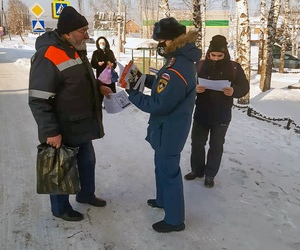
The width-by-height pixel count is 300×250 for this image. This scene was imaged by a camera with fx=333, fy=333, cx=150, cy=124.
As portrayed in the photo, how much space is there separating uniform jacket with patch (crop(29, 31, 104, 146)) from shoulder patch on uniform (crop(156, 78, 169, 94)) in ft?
2.21

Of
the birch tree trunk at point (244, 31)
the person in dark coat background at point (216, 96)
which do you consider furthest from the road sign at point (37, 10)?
the person in dark coat background at point (216, 96)

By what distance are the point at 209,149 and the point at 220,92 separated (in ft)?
2.38

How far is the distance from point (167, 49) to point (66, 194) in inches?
63.8

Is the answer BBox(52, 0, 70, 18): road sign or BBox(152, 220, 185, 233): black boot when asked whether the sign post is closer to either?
BBox(52, 0, 70, 18): road sign

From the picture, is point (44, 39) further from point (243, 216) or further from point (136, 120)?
point (136, 120)

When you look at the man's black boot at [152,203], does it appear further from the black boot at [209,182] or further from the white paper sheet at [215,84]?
the white paper sheet at [215,84]

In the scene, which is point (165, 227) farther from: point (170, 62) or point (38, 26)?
point (38, 26)

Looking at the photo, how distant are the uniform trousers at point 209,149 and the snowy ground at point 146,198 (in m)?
0.21

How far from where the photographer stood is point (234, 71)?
4016 mm

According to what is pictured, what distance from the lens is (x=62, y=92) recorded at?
293 centimetres

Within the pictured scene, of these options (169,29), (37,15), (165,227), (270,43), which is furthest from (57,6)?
(165,227)

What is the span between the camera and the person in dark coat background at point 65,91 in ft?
9.15

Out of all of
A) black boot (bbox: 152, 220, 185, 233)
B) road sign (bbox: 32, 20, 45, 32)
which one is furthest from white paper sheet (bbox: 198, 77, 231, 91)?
road sign (bbox: 32, 20, 45, 32)

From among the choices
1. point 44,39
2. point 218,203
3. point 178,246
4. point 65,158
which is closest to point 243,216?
point 218,203
